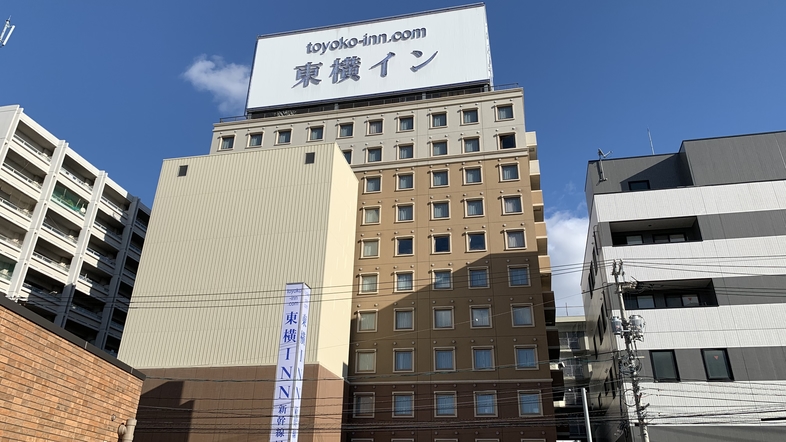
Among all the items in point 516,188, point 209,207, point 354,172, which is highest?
point 354,172

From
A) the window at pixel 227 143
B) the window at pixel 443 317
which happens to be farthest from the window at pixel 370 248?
the window at pixel 227 143

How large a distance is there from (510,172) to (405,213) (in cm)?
944

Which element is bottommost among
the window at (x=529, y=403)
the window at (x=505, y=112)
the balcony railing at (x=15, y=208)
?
the window at (x=529, y=403)

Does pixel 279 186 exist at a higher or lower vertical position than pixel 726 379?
higher

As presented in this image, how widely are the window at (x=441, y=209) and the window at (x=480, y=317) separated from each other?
8340 mm

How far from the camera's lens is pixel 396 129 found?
168 feet

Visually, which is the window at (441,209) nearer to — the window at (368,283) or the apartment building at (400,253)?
the apartment building at (400,253)

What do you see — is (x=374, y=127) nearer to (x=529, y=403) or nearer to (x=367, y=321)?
(x=367, y=321)

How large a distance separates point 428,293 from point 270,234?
12817 millimetres

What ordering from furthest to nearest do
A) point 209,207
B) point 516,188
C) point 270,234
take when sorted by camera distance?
point 516,188 → point 209,207 → point 270,234

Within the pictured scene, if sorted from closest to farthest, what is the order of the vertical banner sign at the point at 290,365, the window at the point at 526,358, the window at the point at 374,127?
the vertical banner sign at the point at 290,365 → the window at the point at 526,358 → the window at the point at 374,127

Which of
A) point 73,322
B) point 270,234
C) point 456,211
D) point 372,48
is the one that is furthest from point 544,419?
point 73,322

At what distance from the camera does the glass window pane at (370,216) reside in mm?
46812

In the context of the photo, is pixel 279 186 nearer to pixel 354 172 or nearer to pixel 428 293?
pixel 354 172
